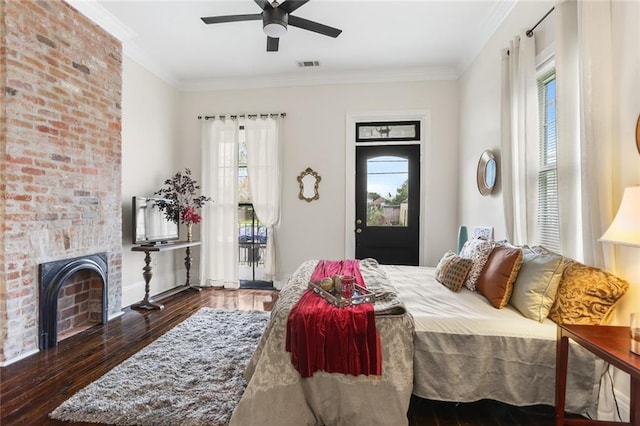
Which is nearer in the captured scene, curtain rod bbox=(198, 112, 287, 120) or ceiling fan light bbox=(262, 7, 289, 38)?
ceiling fan light bbox=(262, 7, 289, 38)

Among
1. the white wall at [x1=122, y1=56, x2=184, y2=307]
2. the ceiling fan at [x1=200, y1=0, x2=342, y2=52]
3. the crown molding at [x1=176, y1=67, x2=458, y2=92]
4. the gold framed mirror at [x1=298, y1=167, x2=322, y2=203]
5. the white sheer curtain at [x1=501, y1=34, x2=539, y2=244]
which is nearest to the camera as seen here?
the white sheer curtain at [x1=501, y1=34, x2=539, y2=244]

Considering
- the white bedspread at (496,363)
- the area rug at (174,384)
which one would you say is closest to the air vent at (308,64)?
the area rug at (174,384)

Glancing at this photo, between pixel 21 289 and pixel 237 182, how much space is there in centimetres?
267

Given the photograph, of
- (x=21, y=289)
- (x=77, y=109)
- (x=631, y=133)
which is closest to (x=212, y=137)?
(x=77, y=109)

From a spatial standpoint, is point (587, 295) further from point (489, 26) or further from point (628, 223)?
point (489, 26)

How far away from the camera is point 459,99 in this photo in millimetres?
4340

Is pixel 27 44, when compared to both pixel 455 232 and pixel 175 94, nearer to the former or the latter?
pixel 175 94

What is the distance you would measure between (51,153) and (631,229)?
391 cm

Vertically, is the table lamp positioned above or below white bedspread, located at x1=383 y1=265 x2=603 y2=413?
above

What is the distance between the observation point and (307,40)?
3654mm

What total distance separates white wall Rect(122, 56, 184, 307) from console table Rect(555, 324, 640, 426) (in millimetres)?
4167

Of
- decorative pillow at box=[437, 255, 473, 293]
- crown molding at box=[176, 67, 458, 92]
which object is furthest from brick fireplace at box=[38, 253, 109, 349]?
decorative pillow at box=[437, 255, 473, 293]

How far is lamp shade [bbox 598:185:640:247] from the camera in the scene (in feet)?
4.20

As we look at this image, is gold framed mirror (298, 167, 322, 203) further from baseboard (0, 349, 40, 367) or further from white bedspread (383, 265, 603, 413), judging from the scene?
baseboard (0, 349, 40, 367)
